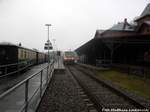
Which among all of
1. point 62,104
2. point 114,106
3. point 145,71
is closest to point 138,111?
point 114,106

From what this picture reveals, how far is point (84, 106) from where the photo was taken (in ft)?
23.8

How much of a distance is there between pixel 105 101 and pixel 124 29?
52757 millimetres

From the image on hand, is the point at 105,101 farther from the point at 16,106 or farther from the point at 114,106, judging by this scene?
the point at 16,106

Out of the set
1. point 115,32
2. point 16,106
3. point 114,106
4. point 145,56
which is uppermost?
point 115,32

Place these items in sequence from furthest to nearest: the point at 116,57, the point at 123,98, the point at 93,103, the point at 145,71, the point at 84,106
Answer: the point at 116,57
the point at 145,71
the point at 123,98
the point at 93,103
the point at 84,106

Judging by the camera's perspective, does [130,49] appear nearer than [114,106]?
No

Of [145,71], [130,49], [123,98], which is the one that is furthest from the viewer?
[130,49]

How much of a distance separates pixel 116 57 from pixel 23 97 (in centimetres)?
2637

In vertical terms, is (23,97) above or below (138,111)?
above

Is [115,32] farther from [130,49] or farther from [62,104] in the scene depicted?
[62,104]

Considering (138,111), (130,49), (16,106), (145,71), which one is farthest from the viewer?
(130,49)

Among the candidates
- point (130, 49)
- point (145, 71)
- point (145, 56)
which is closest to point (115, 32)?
point (130, 49)

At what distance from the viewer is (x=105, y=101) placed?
816cm

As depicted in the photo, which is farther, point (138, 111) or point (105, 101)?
point (105, 101)
